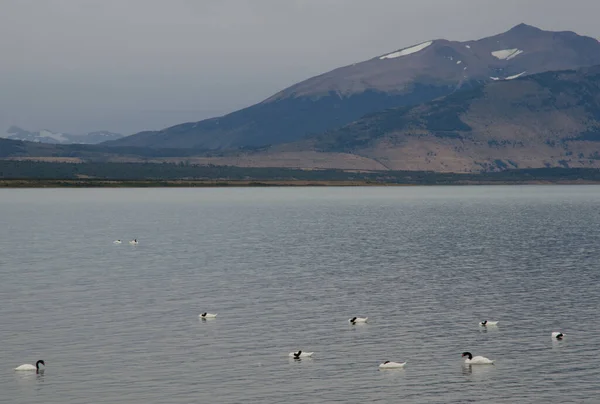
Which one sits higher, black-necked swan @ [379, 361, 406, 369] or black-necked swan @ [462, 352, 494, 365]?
black-necked swan @ [379, 361, 406, 369]

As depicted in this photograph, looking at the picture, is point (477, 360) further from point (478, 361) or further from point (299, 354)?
point (299, 354)

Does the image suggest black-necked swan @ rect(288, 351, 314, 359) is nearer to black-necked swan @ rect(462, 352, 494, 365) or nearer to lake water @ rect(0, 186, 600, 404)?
lake water @ rect(0, 186, 600, 404)

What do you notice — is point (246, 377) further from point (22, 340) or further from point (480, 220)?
point (480, 220)

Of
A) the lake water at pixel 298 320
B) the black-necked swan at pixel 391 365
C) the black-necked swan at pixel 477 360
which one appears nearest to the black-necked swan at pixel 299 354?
the lake water at pixel 298 320

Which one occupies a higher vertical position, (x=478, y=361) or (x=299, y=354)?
(x=299, y=354)

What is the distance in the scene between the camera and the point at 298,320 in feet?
184

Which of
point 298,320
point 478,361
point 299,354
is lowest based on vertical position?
point 478,361

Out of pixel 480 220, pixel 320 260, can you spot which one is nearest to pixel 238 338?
pixel 320 260

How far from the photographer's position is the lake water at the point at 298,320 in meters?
40.2

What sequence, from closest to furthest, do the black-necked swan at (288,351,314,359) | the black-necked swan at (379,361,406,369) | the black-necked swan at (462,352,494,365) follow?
the black-necked swan at (379,361,406,369) → the black-necked swan at (462,352,494,365) → the black-necked swan at (288,351,314,359)

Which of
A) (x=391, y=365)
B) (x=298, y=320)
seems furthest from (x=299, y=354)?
(x=298, y=320)

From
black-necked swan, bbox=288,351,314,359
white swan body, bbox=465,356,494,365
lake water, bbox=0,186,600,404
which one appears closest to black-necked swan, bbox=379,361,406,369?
lake water, bbox=0,186,600,404

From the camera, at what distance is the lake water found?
40188 millimetres

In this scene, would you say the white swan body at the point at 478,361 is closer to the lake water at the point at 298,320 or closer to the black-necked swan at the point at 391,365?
the lake water at the point at 298,320
